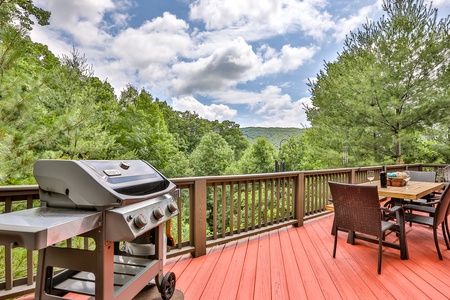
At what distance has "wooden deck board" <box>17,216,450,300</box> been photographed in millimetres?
2040

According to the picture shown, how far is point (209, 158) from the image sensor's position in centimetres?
2156

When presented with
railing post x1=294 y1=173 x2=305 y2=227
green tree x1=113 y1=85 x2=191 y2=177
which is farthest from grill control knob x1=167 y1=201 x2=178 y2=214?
green tree x1=113 y1=85 x2=191 y2=177

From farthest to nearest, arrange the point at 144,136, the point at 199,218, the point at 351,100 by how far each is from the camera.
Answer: the point at 144,136
the point at 351,100
the point at 199,218

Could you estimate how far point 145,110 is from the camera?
16344 millimetres

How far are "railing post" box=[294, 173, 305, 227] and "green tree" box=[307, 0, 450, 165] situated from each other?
20.8 ft

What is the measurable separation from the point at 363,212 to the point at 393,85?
815cm

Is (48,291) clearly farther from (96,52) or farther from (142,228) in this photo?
(96,52)

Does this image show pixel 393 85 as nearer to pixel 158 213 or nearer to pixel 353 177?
pixel 353 177

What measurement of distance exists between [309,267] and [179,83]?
18.1 metres

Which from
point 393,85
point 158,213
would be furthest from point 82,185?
point 393,85

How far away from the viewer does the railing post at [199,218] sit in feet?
8.93

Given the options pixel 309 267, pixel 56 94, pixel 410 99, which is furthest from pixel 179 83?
pixel 309 267

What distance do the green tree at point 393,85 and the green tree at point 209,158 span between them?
12.7m

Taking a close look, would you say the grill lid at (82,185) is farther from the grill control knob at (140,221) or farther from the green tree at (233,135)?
the green tree at (233,135)
